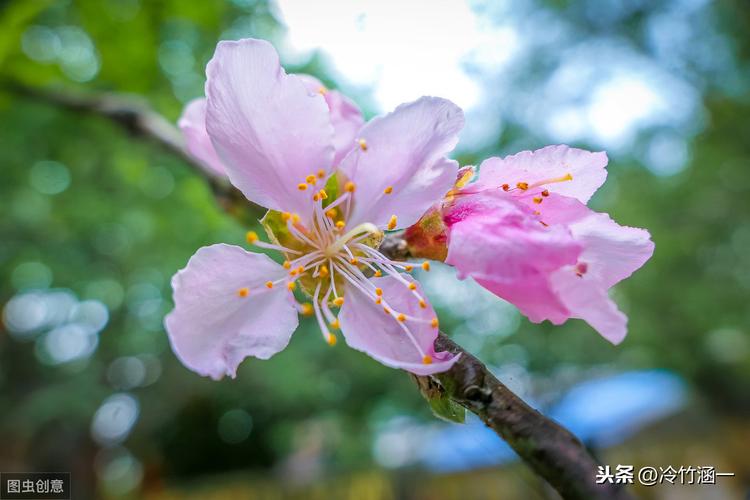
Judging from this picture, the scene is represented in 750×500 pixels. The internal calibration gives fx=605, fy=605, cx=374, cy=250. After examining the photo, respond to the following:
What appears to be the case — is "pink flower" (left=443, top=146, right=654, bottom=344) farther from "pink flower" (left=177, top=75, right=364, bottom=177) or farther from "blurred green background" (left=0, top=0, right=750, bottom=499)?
"blurred green background" (left=0, top=0, right=750, bottom=499)

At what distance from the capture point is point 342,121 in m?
0.44

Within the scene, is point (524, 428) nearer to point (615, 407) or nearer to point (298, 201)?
point (298, 201)

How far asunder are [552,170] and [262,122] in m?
0.19

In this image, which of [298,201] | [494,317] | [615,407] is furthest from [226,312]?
[615,407]

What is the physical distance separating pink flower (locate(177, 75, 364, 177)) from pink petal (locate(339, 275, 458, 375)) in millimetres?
92

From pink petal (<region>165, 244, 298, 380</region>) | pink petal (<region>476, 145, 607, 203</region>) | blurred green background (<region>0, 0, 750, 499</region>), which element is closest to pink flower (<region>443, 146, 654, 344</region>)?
pink petal (<region>476, 145, 607, 203</region>)

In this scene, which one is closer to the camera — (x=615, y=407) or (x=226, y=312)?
(x=226, y=312)

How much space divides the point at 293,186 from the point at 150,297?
317 centimetres

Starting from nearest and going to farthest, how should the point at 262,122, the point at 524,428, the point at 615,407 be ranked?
the point at 524,428
the point at 262,122
the point at 615,407

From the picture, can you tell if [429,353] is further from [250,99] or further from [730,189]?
[730,189]

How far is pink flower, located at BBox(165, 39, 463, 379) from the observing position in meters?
0.36

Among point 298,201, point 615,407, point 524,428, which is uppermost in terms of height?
point 298,201

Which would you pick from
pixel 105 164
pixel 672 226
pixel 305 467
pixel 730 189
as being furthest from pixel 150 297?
pixel 730 189

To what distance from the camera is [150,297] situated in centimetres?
333
